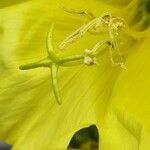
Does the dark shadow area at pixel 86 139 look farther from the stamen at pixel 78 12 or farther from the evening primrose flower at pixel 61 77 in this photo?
the stamen at pixel 78 12

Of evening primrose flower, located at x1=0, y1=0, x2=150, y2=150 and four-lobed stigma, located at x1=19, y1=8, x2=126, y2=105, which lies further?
evening primrose flower, located at x1=0, y1=0, x2=150, y2=150

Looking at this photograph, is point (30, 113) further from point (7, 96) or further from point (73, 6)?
point (73, 6)

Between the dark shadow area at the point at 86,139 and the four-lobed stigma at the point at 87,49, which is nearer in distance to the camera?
the four-lobed stigma at the point at 87,49

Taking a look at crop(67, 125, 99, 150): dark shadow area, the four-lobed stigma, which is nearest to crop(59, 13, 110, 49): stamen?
the four-lobed stigma

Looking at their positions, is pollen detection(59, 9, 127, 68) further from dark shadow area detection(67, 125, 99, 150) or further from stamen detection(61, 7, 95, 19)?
dark shadow area detection(67, 125, 99, 150)

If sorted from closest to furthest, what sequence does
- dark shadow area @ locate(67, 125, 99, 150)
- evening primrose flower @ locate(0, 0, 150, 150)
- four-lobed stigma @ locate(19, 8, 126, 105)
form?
four-lobed stigma @ locate(19, 8, 126, 105)
evening primrose flower @ locate(0, 0, 150, 150)
dark shadow area @ locate(67, 125, 99, 150)

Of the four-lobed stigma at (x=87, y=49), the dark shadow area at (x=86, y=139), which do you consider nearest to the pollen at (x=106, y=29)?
the four-lobed stigma at (x=87, y=49)

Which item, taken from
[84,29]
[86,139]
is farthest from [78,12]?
[86,139]
